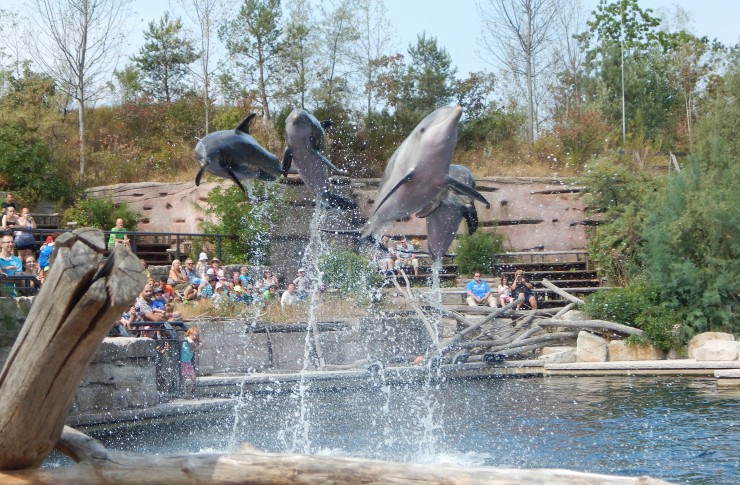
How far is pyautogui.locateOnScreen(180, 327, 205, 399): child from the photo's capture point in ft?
37.7

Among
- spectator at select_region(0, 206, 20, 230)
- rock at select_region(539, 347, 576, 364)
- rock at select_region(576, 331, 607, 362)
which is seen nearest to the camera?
spectator at select_region(0, 206, 20, 230)

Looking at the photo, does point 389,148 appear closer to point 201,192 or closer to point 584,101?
point 201,192

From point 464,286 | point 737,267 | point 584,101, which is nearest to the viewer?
point 737,267

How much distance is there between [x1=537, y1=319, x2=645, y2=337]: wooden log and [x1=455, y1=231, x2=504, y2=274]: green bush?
4.64 metres

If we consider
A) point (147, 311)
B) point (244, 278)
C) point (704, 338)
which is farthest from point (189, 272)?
point (704, 338)

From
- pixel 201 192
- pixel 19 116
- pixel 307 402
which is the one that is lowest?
pixel 307 402

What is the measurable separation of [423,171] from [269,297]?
1067cm

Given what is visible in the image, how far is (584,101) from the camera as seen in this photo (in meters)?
36.8

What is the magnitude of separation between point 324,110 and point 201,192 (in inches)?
279

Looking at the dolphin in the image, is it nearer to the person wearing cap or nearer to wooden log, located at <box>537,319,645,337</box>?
the person wearing cap

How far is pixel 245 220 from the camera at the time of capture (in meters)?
21.0

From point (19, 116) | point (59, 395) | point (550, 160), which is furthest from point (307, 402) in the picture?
point (550, 160)

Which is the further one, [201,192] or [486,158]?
[486,158]

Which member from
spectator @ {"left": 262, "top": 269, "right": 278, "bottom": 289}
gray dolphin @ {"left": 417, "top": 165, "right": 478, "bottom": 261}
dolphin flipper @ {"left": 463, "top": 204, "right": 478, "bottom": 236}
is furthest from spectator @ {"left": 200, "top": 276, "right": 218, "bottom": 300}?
dolphin flipper @ {"left": 463, "top": 204, "right": 478, "bottom": 236}
